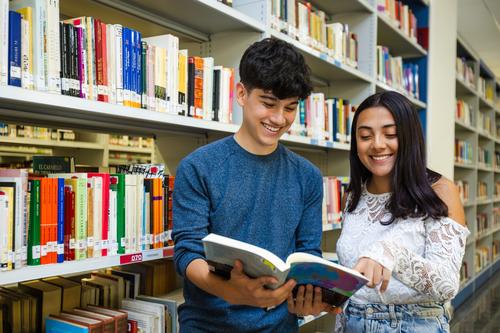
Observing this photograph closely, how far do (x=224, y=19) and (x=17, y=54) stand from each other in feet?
3.36

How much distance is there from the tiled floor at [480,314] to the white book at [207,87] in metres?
3.33

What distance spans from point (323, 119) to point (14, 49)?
1.93 meters

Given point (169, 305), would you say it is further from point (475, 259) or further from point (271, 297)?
point (475, 259)

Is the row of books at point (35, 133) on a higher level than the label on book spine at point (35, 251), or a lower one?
higher

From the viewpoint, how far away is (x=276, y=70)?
124 centimetres

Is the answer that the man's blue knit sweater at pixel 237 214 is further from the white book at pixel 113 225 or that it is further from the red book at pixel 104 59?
the red book at pixel 104 59

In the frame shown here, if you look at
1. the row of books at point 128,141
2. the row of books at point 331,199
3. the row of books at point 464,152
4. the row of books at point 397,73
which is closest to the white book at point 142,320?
the row of books at point 331,199

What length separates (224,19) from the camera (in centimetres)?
209

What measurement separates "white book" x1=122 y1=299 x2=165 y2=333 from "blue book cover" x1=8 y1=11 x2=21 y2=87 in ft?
2.90

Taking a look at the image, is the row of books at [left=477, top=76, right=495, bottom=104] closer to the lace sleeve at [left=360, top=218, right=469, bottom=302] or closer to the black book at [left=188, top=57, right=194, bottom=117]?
the black book at [left=188, top=57, right=194, bottom=117]

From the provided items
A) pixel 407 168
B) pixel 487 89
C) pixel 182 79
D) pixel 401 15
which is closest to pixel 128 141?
pixel 401 15

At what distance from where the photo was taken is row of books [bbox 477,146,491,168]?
22.3 feet

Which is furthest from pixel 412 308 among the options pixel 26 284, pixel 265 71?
pixel 26 284

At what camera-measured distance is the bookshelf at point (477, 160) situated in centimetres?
570
